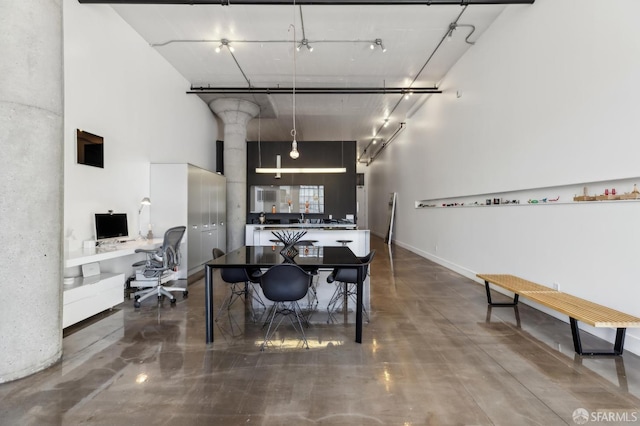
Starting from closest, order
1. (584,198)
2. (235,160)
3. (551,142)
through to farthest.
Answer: (584,198), (551,142), (235,160)

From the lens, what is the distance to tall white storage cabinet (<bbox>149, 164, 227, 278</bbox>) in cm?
585

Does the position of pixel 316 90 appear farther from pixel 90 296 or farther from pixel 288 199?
pixel 90 296

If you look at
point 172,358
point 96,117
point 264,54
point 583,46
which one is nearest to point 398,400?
point 172,358

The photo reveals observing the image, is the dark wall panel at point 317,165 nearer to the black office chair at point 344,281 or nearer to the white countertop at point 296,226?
the white countertop at point 296,226

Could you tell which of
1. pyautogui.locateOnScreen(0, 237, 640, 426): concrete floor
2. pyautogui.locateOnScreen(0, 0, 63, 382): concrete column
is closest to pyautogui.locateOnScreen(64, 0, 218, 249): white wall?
pyautogui.locateOnScreen(0, 0, 63, 382): concrete column

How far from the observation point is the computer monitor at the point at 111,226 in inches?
171

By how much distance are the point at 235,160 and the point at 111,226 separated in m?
4.42

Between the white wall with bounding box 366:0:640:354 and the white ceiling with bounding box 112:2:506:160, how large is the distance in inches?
32.6

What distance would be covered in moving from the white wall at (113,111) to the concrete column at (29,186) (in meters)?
1.66

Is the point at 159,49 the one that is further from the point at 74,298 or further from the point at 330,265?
the point at 330,265

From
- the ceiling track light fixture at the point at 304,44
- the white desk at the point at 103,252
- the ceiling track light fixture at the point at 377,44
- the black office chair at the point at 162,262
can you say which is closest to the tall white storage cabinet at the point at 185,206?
the white desk at the point at 103,252

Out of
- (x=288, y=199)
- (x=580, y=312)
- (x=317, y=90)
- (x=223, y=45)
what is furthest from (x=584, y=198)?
(x=288, y=199)

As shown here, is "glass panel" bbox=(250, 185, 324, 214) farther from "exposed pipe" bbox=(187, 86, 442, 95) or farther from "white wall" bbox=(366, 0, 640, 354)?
"white wall" bbox=(366, 0, 640, 354)

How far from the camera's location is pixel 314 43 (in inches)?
220
